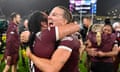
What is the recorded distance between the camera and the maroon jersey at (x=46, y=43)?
3480 mm

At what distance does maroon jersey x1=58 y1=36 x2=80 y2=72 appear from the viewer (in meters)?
3.51

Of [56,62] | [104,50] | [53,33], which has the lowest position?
[104,50]

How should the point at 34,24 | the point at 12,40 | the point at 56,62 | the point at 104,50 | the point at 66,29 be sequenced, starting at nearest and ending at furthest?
the point at 56,62
the point at 66,29
the point at 34,24
the point at 104,50
the point at 12,40

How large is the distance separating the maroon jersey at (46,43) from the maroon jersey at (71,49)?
9cm

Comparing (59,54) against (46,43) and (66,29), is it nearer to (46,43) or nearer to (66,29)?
(46,43)

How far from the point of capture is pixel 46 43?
3498 millimetres

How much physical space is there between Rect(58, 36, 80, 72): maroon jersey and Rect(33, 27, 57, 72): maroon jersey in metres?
0.09

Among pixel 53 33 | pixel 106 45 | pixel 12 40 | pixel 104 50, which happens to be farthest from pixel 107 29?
pixel 12 40

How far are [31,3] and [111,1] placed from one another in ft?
19.1

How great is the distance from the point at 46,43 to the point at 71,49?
258 millimetres

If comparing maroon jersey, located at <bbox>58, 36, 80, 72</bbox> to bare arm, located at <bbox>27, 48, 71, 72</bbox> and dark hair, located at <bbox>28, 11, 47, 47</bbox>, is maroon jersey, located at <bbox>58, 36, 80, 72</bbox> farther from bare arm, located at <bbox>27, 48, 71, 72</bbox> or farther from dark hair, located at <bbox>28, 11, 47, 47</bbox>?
dark hair, located at <bbox>28, 11, 47, 47</bbox>

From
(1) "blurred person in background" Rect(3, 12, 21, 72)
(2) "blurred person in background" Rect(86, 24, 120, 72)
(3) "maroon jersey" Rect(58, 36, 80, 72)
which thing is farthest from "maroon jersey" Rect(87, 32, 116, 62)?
(1) "blurred person in background" Rect(3, 12, 21, 72)

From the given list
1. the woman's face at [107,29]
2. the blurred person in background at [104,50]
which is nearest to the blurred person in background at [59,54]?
the blurred person in background at [104,50]

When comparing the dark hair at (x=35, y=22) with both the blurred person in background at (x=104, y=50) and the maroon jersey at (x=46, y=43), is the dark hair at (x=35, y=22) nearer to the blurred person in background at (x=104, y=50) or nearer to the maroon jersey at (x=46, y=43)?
the maroon jersey at (x=46, y=43)
